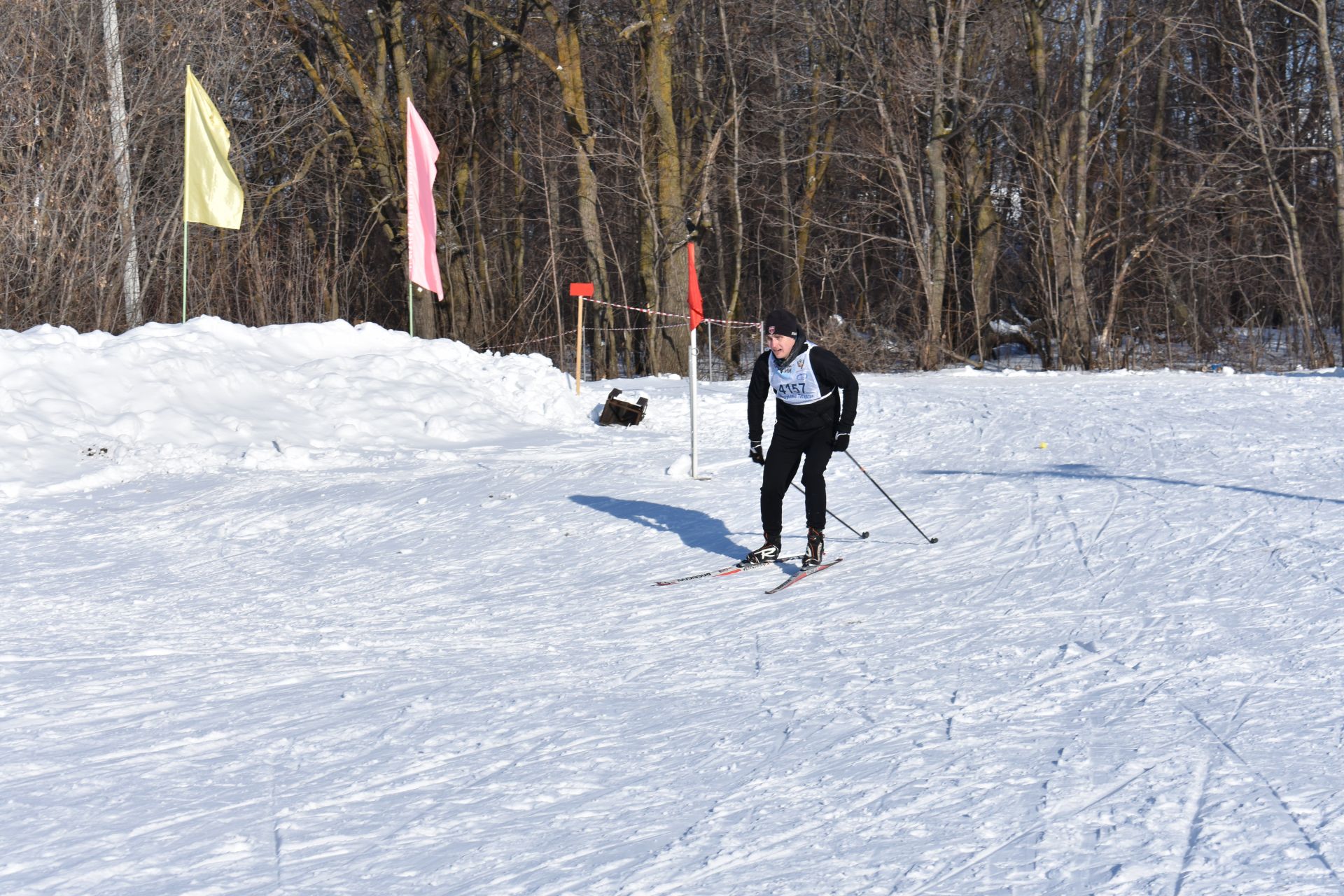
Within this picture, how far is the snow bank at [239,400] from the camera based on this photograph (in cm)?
1138

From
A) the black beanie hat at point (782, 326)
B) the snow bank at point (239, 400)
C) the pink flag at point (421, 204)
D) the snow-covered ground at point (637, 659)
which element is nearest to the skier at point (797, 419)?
the black beanie hat at point (782, 326)

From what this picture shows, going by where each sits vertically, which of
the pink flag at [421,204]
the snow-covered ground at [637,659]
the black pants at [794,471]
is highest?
the pink flag at [421,204]

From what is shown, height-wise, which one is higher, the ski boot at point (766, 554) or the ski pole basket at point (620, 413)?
the ski pole basket at point (620, 413)

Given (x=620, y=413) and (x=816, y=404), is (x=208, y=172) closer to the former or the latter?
(x=620, y=413)

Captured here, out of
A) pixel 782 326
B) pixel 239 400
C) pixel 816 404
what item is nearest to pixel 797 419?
pixel 816 404

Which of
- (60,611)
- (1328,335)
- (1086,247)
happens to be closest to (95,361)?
(60,611)

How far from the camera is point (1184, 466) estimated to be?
10016 millimetres

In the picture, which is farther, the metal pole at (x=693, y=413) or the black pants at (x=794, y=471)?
the metal pole at (x=693, y=413)

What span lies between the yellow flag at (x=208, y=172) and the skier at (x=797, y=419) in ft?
30.9

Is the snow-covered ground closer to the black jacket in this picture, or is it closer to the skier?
the skier

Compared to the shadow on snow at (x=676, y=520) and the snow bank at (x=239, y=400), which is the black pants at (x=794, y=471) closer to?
the shadow on snow at (x=676, y=520)

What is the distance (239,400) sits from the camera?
12.7 metres

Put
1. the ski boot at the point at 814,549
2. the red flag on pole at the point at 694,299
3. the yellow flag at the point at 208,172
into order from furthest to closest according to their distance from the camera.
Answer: the yellow flag at the point at 208,172 → the red flag on pole at the point at 694,299 → the ski boot at the point at 814,549

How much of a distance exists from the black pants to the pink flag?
8.71 metres
